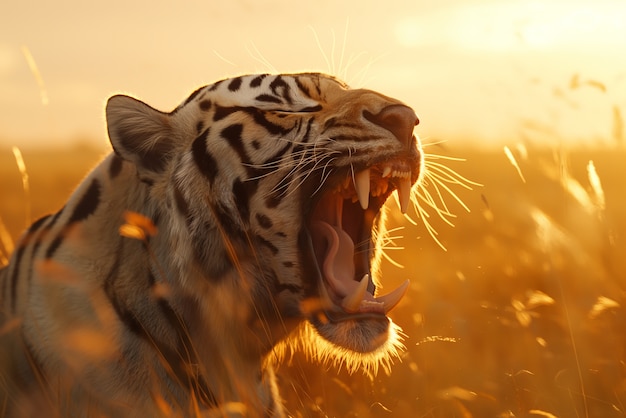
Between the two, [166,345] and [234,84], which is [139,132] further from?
[166,345]

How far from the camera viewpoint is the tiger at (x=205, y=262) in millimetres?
2695

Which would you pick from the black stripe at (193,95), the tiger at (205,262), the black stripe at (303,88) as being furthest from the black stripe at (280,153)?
the black stripe at (193,95)

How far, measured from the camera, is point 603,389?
3.72m

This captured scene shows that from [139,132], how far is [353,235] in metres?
0.92

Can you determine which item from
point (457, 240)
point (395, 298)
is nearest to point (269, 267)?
point (395, 298)

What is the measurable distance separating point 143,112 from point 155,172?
20cm

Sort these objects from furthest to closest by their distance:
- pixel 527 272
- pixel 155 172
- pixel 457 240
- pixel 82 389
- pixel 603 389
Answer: pixel 457 240, pixel 527 272, pixel 603 389, pixel 155 172, pixel 82 389

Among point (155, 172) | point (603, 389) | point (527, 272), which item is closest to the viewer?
point (155, 172)

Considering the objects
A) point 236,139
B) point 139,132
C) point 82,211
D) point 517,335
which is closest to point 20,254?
point 82,211

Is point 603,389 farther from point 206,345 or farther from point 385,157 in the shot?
point 206,345

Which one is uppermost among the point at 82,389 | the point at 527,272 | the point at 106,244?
the point at 106,244

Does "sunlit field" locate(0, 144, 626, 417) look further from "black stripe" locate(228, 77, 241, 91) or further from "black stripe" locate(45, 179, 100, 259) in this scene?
"black stripe" locate(228, 77, 241, 91)

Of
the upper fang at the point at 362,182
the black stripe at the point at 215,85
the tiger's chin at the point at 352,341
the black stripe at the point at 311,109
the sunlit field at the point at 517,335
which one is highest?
the black stripe at the point at 215,85

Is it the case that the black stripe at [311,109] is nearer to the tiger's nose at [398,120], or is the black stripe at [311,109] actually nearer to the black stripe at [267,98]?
the black stripe at [267,98]
